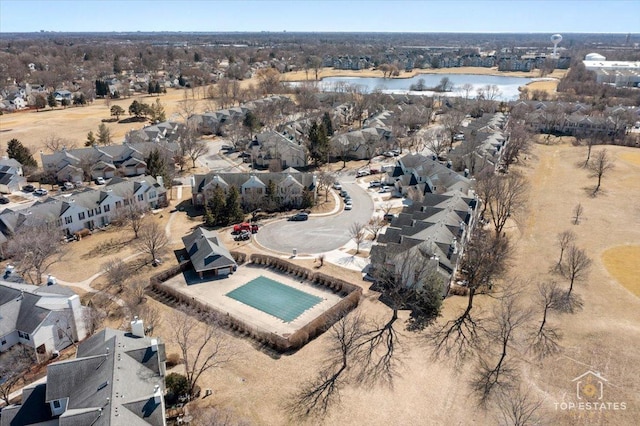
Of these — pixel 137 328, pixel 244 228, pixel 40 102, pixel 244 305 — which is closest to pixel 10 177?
pixel 244 228

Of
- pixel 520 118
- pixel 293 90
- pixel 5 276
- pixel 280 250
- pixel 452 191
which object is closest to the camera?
pixel 5 276

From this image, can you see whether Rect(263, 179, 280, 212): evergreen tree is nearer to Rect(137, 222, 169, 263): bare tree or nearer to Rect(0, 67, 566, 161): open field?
Rect(137, 222, 169, 263): bare tree

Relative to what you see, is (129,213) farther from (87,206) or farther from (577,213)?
(577,213)

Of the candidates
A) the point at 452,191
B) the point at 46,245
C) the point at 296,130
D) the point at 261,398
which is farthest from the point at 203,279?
the point at 296,130

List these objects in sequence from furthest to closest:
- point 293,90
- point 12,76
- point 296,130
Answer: point 12,76
point 293,90
point 296,130

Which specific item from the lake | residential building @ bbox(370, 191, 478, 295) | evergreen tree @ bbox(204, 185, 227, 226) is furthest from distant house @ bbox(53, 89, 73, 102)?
residential building @ bbox(370, 191, 478, 295)

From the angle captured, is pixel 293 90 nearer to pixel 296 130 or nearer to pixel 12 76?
pixel 296 130

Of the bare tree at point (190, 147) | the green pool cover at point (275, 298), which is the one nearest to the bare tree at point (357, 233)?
the green pool cover at point (275, 298)
